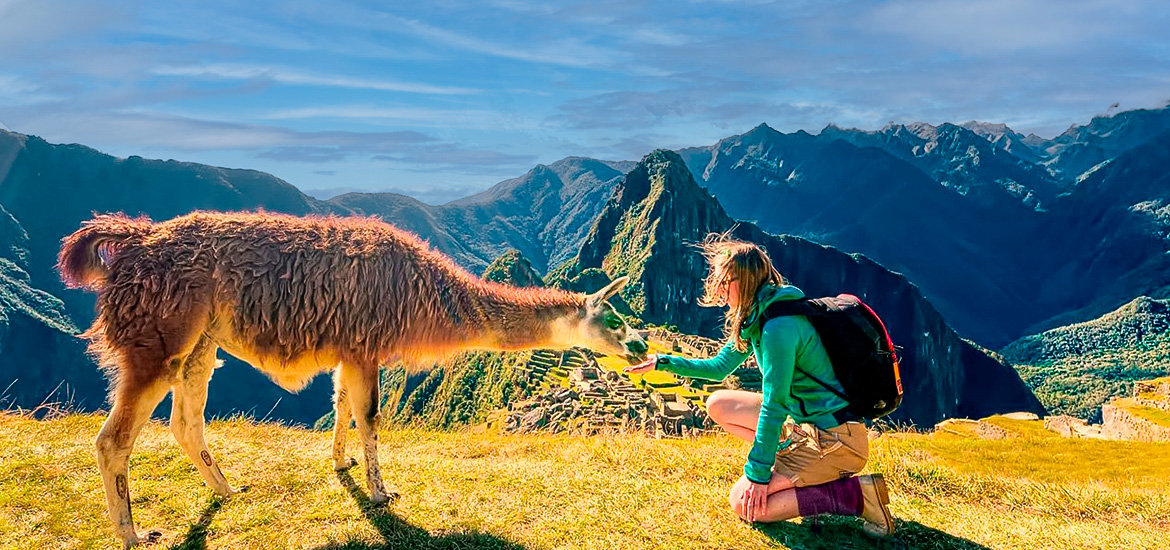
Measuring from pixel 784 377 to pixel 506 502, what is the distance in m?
2.97

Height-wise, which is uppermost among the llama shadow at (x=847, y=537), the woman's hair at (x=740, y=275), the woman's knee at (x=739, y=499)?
the woman's hair at (x=740, y=275)

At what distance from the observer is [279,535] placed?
5.62m

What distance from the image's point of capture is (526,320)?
7.65 m

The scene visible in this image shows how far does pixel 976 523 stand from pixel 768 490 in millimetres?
2132

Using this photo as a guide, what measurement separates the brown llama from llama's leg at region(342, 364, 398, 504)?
1cm

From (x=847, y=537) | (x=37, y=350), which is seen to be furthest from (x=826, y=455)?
(x=37, y=350)

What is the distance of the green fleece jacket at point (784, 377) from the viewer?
16.8ft

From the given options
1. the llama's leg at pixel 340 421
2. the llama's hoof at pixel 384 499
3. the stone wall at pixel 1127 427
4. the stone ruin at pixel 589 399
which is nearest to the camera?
the llama's hoof at pixel 384 499

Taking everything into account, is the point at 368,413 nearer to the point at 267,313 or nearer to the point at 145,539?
the point at 267,313

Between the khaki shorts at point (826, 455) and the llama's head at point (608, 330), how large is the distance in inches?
84.1

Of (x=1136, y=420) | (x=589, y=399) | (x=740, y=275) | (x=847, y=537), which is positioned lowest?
(x=589, y=399)

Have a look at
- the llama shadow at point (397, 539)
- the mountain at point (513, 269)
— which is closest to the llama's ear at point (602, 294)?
the llama shadow at point (397, 539)

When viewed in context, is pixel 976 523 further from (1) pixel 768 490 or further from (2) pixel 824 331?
(2) pixel 824 331

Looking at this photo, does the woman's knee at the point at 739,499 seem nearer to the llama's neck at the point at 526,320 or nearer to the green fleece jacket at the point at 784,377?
the green fleece jacket at the point at 784,377
